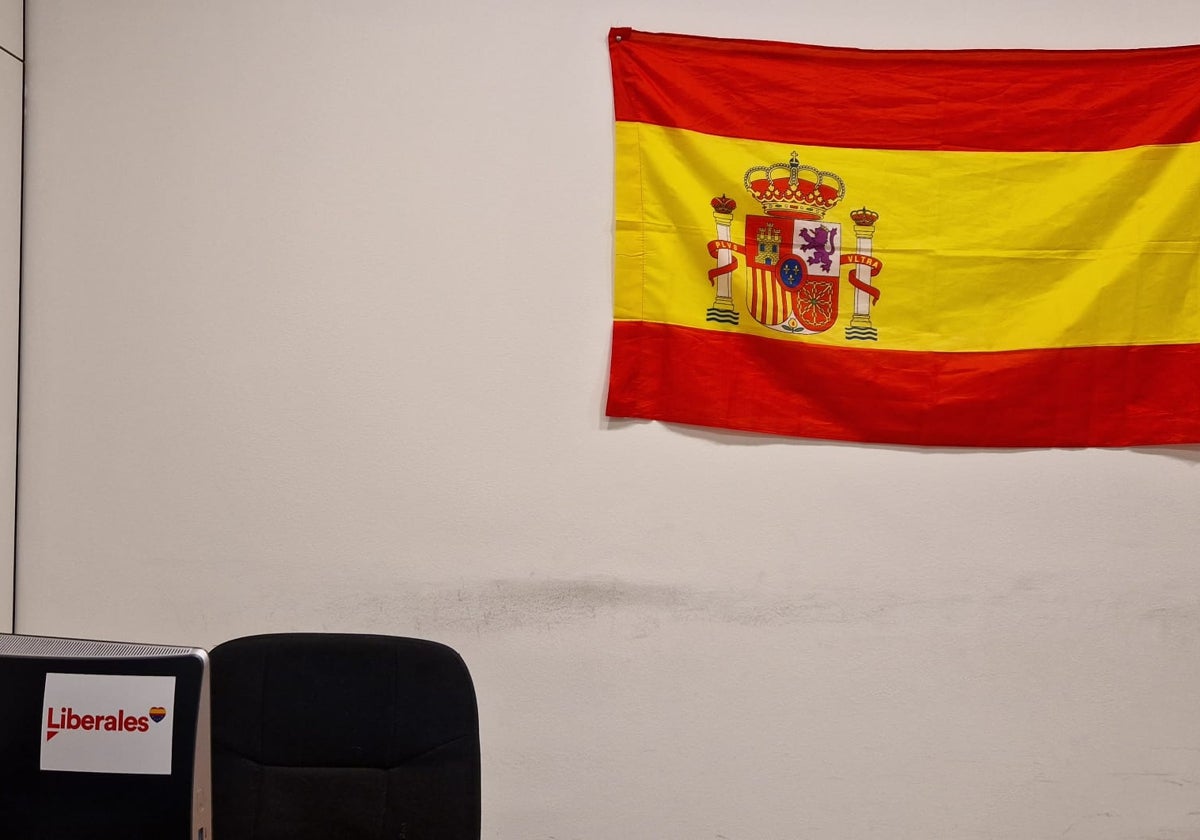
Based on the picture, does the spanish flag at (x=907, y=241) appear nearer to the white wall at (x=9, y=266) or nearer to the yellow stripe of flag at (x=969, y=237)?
the yellow stripe of flag at (x=969, y=237)

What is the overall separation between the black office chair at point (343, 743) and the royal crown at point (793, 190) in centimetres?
134

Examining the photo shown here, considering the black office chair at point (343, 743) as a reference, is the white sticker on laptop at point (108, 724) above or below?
above

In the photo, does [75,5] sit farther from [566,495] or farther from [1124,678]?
[1124,678]

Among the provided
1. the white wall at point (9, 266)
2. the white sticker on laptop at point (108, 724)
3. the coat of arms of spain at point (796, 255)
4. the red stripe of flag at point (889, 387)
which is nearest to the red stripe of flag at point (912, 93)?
the coat of arms of spain at point (796, 255)

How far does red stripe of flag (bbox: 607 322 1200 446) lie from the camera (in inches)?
87.1

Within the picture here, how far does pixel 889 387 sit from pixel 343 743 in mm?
1460

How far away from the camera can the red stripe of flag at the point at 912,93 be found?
2.21 metres

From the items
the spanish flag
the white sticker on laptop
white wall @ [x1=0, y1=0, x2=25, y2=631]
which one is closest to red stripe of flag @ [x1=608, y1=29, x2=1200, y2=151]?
the spanish flag

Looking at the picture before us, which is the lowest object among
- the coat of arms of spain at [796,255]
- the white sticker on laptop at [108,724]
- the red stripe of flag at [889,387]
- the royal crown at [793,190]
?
the white sticker on laptop at [108,724]

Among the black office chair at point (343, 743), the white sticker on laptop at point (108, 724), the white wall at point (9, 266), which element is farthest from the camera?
the white wall at point (9, 266)

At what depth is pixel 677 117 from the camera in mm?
2203

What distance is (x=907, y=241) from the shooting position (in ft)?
7.31

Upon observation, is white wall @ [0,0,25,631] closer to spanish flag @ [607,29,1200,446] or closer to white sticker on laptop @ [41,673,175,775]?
spanish flag @ [607,29,1200,446]

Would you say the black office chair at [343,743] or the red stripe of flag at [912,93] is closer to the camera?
the black office chair at [343,743]
